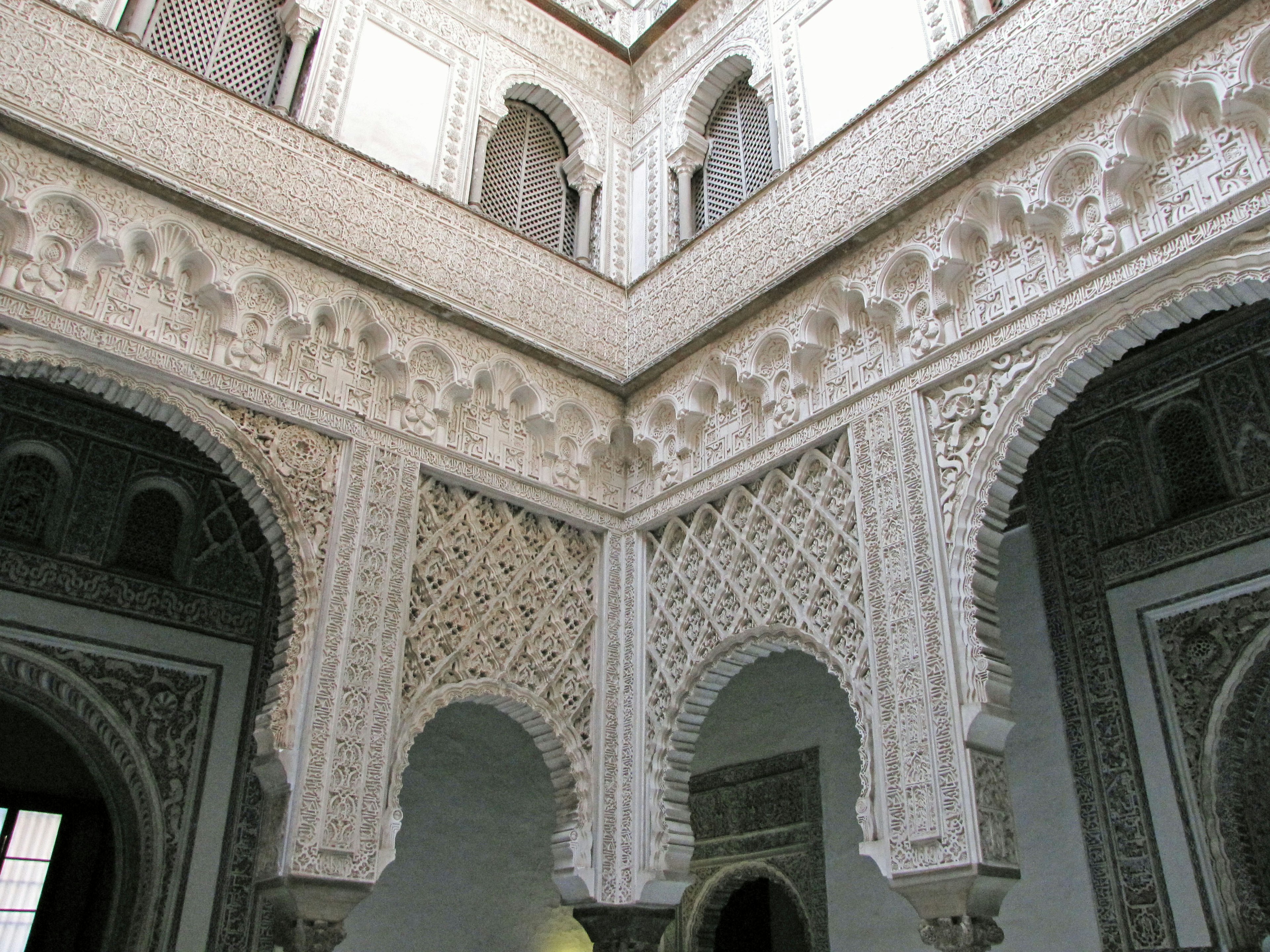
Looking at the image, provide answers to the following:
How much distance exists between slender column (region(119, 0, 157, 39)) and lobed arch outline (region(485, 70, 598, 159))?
170 centimetres

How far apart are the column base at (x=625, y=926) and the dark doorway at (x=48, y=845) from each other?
2.12m

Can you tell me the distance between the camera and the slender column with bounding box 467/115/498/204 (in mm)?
4938

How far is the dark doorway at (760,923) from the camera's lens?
6281mm

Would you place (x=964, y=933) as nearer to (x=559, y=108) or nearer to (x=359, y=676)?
(x=359, y=676)

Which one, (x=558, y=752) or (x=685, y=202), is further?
(x=685, y=202)

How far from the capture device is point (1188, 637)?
4031mm

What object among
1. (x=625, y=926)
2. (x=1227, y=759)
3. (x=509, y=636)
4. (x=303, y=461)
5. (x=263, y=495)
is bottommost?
(x=625, y=926)

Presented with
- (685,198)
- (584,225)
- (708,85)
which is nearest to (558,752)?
(584,225)

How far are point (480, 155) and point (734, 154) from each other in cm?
127

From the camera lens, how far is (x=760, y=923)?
6.55 m

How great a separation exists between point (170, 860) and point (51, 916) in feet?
2.45

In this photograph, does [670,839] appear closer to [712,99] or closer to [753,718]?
[753,718]

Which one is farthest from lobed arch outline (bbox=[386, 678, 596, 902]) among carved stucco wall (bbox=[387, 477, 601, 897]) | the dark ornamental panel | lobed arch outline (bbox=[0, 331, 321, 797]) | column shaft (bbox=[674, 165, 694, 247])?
column shaft (bbox=[674, 165, 694, 247])

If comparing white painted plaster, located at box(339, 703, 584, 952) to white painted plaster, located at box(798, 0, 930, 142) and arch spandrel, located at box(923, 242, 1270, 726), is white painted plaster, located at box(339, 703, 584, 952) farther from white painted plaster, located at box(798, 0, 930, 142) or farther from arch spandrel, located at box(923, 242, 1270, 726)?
white painted plaster, located at box(798, 0, 930, 142)
